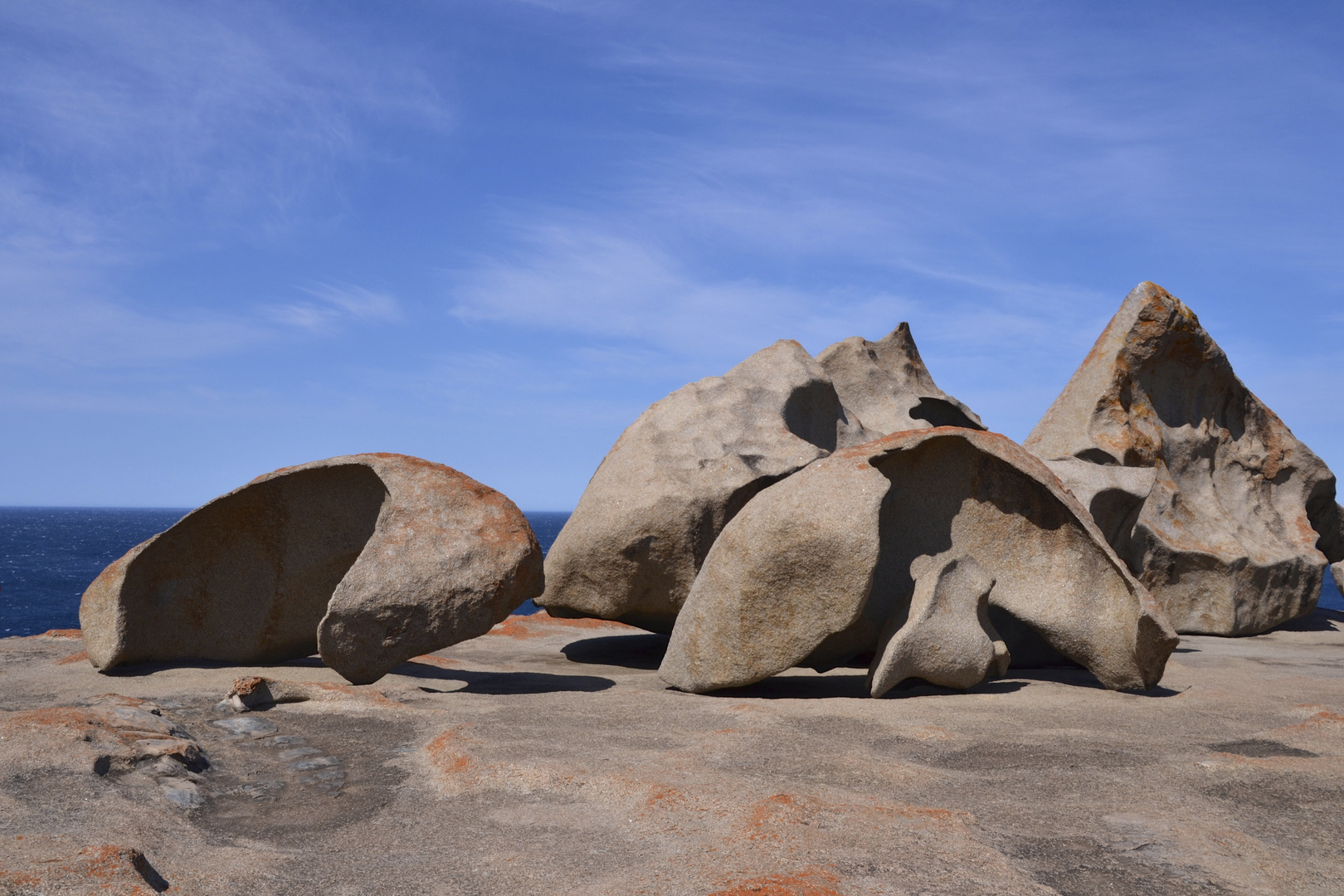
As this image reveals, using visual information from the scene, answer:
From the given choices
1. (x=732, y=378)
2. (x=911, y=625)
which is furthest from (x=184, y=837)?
(x=732, y=378)

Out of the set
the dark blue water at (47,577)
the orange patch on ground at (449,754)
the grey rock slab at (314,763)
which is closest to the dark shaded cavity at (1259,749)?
the orange patch on ground at (449,754)

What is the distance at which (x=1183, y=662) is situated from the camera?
8.87 metres

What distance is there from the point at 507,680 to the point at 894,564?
9.96 ft

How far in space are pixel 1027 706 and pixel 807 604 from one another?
1.51m

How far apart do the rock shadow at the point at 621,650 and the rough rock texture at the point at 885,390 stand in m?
3.68

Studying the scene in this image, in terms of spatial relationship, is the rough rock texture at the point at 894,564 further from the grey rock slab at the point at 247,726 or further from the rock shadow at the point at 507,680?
the grey rock slab at the point at 247,726

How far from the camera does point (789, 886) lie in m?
3.00

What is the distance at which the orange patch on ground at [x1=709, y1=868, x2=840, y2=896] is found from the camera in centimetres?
296

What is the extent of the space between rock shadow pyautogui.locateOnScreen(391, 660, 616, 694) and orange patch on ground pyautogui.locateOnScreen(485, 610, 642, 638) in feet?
8.77

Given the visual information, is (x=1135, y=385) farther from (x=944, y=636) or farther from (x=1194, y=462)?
(x=944, y=636)

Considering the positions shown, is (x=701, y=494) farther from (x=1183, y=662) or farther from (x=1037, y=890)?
(x=1037, y=890)

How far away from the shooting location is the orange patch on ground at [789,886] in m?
2.96

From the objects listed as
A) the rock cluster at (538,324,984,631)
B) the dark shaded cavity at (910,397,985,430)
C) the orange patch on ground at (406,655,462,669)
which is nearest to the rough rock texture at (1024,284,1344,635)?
the dark shaded cavity at (910,397,985,430)

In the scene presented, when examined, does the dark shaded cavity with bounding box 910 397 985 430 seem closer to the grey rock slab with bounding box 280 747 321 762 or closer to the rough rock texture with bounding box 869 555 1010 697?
the rough rock texture with bounding box 869 555 1010 697
